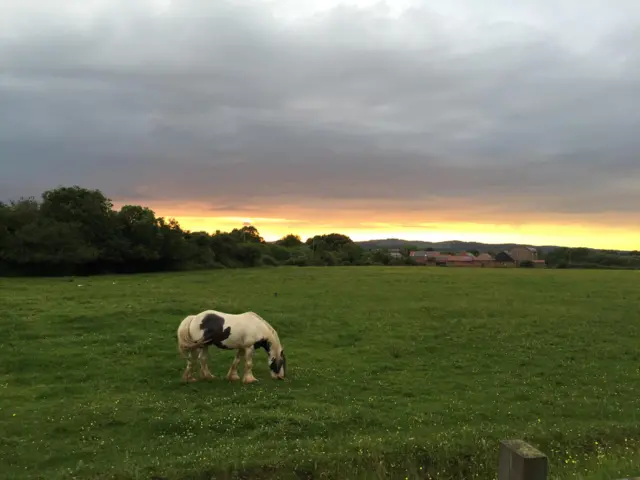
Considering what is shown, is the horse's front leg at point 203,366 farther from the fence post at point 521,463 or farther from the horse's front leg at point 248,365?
the fence post at point 521,463

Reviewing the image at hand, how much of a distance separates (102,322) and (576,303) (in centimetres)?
3117

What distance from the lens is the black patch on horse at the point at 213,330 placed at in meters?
14.8

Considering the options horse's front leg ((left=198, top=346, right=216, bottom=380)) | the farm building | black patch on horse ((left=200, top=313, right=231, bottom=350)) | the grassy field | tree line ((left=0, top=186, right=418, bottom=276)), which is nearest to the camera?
the grassy field

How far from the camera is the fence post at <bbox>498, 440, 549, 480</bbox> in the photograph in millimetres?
4359

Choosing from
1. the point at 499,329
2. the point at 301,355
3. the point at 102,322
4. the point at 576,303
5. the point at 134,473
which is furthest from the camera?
the point at 576,303

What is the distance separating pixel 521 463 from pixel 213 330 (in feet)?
37.9

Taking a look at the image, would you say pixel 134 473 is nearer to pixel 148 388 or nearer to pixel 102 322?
pixel 148 388

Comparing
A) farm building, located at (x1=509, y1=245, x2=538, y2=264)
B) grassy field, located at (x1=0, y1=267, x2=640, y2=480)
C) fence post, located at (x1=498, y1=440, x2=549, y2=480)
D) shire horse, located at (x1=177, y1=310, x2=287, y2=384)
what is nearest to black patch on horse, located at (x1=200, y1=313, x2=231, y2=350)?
shire horse, located at (x1=177, y1=310, x2=287, y2=384)

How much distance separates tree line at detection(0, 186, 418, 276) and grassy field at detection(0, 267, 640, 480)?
95.9 feet

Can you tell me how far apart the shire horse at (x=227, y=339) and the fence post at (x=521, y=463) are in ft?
36.7

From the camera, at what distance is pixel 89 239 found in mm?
59125

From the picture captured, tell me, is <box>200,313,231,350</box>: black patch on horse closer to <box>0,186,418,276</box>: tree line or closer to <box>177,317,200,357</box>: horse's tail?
<box>177,317,200,357</box>: horse's tail

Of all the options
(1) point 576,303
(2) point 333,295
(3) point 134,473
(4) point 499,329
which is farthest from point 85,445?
(1) point 576,303

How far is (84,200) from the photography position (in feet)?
199
